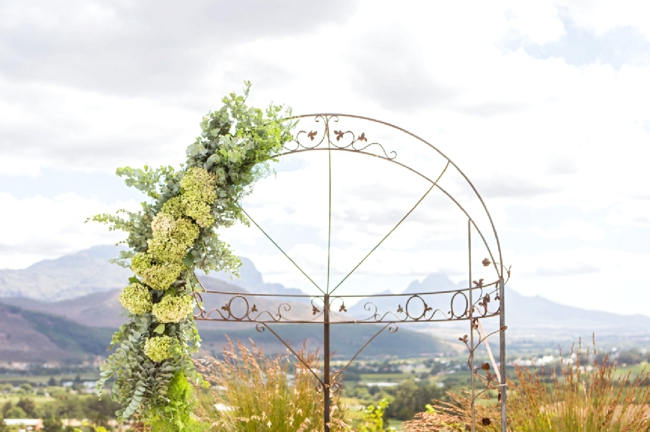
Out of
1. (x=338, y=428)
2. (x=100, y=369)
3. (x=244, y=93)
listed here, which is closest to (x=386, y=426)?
(x=338, y=428)

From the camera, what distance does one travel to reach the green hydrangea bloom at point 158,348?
436 centimetres

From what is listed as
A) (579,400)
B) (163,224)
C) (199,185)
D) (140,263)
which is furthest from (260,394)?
(579,400)

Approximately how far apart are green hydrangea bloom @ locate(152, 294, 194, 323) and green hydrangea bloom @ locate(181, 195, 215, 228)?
22.5 inches

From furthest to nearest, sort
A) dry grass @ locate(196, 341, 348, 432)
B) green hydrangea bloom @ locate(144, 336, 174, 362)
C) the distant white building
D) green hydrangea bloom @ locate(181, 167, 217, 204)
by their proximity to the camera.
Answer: the distant white building, dry grass @ locate(196, 341, 348, 432), green hydrangea bloom @ locate(181, 167, 217, 204), green hydrangea bloom @ locate(144, 336, 174, 362)

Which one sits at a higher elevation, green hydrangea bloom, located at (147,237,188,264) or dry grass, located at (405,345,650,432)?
green hydrangea bloom, located at (147,237,188,264)

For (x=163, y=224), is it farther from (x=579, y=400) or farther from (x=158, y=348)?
(x=579, y=400)

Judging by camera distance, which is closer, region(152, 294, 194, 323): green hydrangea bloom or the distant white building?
region(152, 294, 194, 323): green hydrangea bloom

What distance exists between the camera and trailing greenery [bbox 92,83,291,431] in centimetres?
444

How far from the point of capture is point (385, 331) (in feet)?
15.8

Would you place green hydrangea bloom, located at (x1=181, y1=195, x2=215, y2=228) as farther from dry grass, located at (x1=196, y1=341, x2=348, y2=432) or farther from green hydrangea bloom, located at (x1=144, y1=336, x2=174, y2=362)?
dry grass, located at (x1=196, y1=341, x2=348, y2=432)

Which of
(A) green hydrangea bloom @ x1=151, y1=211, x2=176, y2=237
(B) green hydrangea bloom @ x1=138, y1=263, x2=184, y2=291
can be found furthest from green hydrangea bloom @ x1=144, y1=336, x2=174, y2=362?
(A) green hydrangea bloom @ x1=151, y1=211, x2=176, y2=237

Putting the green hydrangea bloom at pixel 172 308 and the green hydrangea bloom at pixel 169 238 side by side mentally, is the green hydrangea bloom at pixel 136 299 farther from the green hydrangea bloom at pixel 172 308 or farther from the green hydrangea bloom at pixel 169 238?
the green hydrangea bloom at pixel 169 238

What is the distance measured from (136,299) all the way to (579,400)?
354 cm

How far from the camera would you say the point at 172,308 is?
14.5 ft
